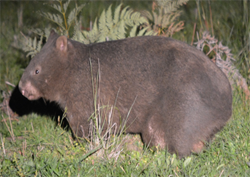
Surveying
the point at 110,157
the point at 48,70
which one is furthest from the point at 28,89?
the point at 110,157

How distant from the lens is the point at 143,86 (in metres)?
4.36

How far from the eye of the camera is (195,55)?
431 centimetres

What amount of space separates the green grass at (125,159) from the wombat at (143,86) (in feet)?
0.73

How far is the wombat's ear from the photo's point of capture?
467 cm

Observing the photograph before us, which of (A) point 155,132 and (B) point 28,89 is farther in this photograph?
(B) point 28,89

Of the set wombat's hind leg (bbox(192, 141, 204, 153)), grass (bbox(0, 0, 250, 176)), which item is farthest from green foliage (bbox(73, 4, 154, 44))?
wombat's hind leg (bbox(192, 141, 204, 153))

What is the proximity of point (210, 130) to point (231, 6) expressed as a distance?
6.32 metres

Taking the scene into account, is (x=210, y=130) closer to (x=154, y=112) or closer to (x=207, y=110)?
(x=207, y=110)

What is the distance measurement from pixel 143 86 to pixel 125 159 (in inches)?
37.4

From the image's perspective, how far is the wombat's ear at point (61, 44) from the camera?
15.3ft

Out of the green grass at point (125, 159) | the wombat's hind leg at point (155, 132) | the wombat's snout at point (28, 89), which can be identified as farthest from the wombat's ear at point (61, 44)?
the wombat's hind leg at point (155, 132)

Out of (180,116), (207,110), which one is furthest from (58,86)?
(207,110)

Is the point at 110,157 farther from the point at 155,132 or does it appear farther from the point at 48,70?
the point at 48,70

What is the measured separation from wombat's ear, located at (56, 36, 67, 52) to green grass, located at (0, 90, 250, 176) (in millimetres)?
1270
